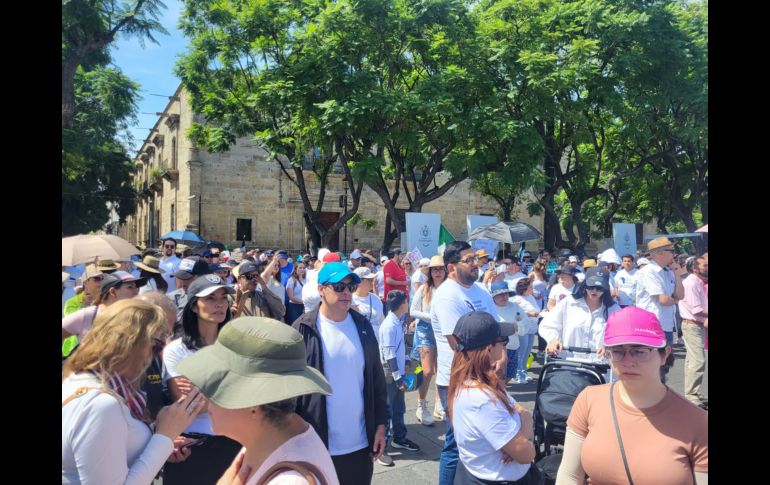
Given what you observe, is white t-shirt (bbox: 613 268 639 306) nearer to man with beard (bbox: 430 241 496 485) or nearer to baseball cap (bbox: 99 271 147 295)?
man with beard (bbox: 430 241 496 485)

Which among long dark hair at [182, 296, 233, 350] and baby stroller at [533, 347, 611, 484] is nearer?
long dark hair at [182, 296, 233, 350]

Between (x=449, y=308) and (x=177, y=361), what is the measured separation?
225 cm

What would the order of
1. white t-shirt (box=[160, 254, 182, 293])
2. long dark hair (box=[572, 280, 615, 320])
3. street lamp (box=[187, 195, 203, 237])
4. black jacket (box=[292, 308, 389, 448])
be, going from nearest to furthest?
black jacket (box=[292, 308, 389, 448]) → long dark hair (box=[572, 280, 615, 320]) → white t-shirt (box=[160, 254, 182, 293]) → street lamp (box=[187, 195, 203, 237])

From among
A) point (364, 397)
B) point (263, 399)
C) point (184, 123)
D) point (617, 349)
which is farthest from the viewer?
point (184, 123)

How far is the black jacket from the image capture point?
Result: 3.14m

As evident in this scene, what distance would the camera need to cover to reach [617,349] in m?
2.45

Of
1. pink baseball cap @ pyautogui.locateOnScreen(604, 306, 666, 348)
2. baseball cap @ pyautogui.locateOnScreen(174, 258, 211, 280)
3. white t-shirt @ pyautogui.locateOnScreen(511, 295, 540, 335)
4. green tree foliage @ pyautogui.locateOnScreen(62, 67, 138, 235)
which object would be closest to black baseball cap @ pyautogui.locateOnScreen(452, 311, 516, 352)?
pink baseball cap @ pyautogui.locateOnScreen(604, 306, 666, 348)

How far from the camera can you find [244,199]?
97.6 feet

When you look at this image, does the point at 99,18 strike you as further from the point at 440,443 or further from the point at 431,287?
the point at 440,443

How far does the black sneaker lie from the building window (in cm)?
2572

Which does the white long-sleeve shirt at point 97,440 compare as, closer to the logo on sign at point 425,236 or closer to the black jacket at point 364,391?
the black jacket at point 364,391

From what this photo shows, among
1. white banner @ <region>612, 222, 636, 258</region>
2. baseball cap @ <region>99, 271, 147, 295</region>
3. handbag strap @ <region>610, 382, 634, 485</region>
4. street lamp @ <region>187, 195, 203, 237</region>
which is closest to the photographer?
handbag strap @ <region>610, 382, 634, 485</region>
